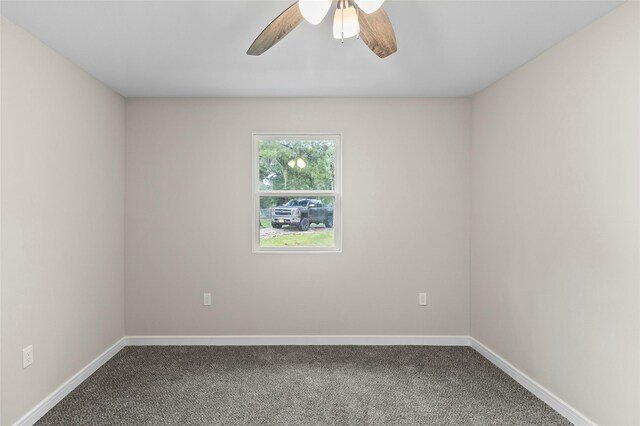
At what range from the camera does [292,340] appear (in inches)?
144

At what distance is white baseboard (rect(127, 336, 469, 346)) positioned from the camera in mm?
3639

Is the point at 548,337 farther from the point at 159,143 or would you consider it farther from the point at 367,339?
the point at 159,143

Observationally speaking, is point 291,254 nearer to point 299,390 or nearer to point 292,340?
point 292,340

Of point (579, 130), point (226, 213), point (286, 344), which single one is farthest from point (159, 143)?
point (579, 130)

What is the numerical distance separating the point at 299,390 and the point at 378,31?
2414 millimetres

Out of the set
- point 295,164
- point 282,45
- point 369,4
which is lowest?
point 295,164

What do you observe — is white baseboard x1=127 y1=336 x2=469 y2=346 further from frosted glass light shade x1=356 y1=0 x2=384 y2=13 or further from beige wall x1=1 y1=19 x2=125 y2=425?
frosted glass light shade x1=356 y1=0 x2=384 y2=13

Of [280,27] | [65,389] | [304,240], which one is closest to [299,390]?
[304,240]

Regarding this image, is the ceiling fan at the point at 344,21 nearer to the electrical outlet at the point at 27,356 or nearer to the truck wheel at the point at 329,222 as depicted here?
the truck wheel at the point at 329,222

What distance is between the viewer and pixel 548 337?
2590 mm

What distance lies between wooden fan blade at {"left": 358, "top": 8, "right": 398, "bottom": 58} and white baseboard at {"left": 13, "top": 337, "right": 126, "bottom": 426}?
2.95 meters

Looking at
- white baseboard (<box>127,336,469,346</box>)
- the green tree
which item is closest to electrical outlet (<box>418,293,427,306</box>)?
white baseboard (<box>127,336,469,346</box>)

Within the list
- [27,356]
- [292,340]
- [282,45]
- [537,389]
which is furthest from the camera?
[292,340]

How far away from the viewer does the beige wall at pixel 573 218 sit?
200 cm
